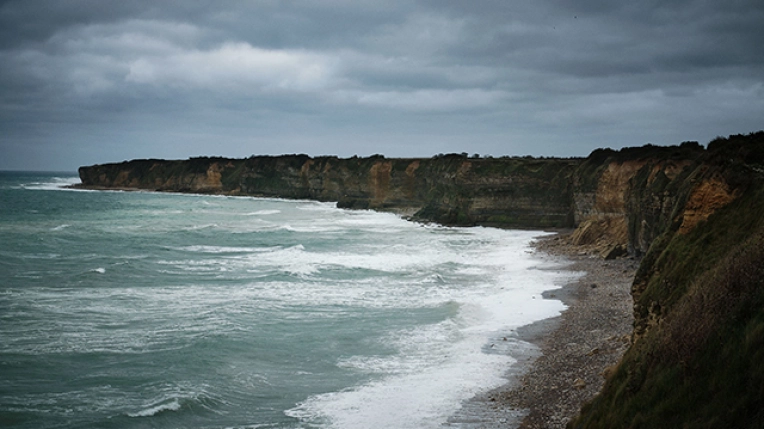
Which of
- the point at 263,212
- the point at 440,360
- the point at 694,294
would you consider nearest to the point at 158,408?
the point at 440,360

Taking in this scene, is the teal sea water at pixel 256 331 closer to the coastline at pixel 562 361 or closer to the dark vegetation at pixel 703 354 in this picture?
the coastline at pixel 562 361

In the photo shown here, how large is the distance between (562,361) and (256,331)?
10.0 metres

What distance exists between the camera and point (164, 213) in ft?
250

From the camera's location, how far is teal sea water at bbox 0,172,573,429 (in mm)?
→ 14391

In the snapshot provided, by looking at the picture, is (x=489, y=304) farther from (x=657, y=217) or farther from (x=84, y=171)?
(x=84, y=171)

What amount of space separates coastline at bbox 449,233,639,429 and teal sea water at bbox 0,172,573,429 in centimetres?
63

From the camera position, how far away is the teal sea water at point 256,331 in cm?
1439

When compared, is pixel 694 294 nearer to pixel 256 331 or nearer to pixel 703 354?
pixel 703 354

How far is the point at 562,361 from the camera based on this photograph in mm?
16656

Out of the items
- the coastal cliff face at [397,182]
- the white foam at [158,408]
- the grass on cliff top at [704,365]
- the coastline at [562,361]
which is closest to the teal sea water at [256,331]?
the white foam at [158,408]

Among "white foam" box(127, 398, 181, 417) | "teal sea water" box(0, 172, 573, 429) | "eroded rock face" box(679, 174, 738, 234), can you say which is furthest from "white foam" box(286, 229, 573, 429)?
"eroded rock face" box(679, 174, 738, 234)

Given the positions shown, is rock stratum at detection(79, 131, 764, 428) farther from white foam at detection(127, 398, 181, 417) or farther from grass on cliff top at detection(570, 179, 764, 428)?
white foam at detection(127, 398, 181, 417)

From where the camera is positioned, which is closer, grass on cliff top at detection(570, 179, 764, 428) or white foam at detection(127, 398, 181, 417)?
grass on cliff top at detection(570, 179, 764, 428)

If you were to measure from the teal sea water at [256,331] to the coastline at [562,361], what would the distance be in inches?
24.9
